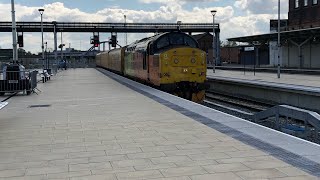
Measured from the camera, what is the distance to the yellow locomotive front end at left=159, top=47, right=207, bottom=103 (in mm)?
19016

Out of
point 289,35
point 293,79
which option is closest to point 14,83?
point 293,79

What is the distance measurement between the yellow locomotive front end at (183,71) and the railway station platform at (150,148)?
6.62 metres

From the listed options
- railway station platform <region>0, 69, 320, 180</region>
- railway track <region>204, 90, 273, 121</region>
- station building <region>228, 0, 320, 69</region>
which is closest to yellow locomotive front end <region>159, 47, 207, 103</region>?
railway track <region>204, 90, 273, 121</region>

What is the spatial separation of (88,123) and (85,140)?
2317 millimetres

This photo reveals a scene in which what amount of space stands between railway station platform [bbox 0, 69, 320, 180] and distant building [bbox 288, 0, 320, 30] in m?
52.9

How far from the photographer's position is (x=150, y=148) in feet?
25.2

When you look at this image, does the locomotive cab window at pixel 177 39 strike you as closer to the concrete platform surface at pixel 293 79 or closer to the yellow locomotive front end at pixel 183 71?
the yellow locomotive front end at pixel 183 71

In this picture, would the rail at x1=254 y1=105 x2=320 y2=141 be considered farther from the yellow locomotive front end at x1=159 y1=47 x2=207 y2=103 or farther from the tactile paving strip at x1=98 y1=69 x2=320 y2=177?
the yellow locomotive front end at x1=159 y1=47 x2=207 y2=103

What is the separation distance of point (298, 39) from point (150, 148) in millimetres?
47023

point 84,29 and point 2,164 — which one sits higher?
point 84,29

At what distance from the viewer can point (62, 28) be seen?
71.0 metres

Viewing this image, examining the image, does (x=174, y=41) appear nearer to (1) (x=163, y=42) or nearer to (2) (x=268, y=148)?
(1) (x=163, y=42)

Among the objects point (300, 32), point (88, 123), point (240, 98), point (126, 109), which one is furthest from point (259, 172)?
point (300, 32)

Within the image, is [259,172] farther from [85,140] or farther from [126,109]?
[126,109]
